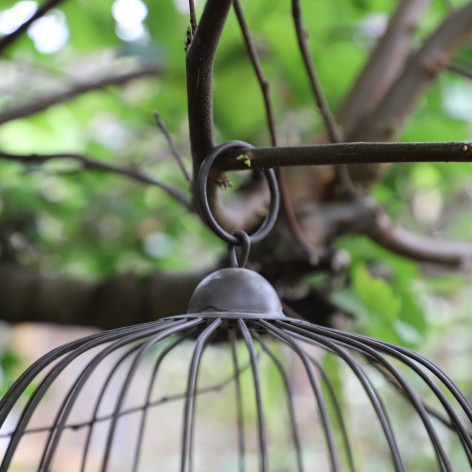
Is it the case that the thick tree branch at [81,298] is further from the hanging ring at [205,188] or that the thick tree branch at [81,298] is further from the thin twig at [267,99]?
the hanging ring at [205,188]

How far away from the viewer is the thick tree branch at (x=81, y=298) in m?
0.75

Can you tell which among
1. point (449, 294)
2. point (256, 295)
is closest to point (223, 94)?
→ point (256, 295)

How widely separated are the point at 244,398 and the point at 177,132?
71 cm

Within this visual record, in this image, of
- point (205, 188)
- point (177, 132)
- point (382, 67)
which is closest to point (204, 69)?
point (205, 188)

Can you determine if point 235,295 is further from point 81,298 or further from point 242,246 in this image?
point 81,298

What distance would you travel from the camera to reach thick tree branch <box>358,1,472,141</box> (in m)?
0.67

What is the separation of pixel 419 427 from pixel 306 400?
1.29ft

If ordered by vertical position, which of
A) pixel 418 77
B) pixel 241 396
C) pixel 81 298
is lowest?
pixel 241 396

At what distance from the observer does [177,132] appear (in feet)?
2.86

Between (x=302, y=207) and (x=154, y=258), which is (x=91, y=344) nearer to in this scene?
(x=302, y=207)

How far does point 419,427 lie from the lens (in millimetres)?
2004

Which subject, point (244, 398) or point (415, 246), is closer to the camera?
point (415, 246)

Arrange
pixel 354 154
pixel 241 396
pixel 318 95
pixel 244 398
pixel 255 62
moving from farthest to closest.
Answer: pixel 244 398
pixel 241 396
pixel 318 95
pixel 255 62
pixel 354 154

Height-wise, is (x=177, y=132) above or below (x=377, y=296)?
above
